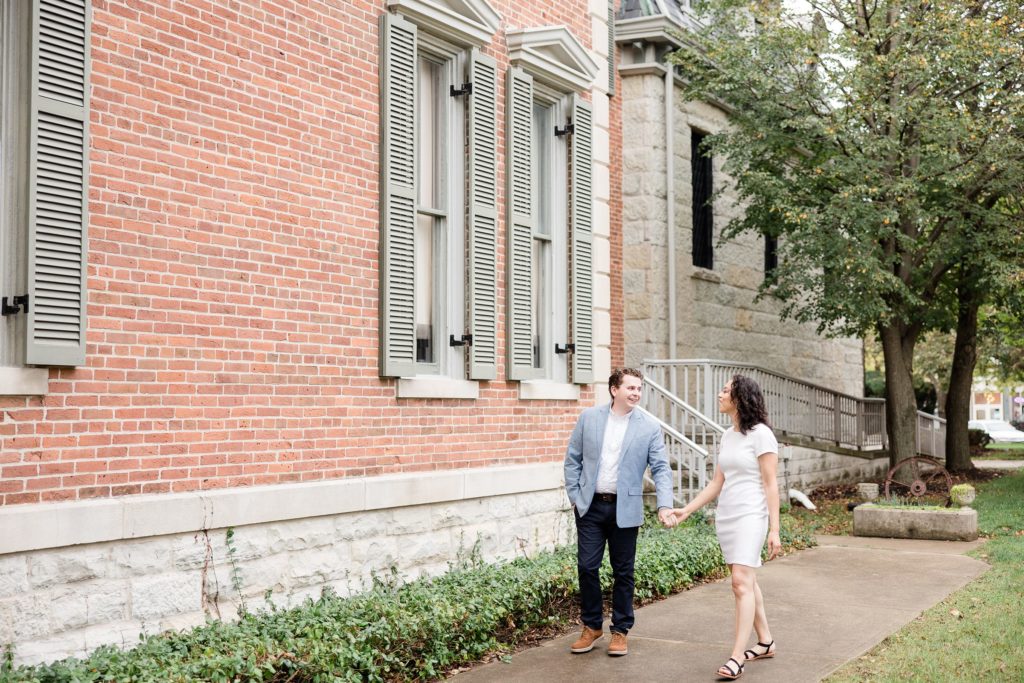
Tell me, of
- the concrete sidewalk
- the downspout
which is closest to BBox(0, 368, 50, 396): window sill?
the concrete sidewalk

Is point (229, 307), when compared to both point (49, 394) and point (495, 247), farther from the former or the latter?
point (495, 247)

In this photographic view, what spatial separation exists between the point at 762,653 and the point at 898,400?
1259 centimetres

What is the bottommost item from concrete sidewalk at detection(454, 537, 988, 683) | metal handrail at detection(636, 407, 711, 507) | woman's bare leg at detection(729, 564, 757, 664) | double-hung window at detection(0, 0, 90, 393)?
concrete sidewalk at detection(454, 537, 988, 683)

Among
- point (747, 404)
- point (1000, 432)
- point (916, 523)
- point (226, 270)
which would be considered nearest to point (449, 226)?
point (226, 270)

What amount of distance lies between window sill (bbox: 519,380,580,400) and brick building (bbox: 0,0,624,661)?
3cm

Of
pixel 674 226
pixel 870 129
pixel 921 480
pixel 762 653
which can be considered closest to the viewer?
pixel 762 653

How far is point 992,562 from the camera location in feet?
36.6

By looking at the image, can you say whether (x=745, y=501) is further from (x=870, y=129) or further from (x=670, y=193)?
(x=870, y=129)

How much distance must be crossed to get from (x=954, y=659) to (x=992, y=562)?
4600mm

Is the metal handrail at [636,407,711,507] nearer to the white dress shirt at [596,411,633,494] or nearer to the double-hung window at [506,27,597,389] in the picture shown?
the double-hung window at [506,27,597,389]

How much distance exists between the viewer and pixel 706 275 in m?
18.3

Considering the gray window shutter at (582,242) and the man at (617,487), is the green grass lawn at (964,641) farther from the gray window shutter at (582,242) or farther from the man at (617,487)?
the gray window shutter at (582,242)

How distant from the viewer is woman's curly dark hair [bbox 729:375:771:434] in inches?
266

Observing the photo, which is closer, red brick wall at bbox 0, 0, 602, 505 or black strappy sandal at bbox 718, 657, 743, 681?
red brick wall at bbox 0, 0, 602, 505
